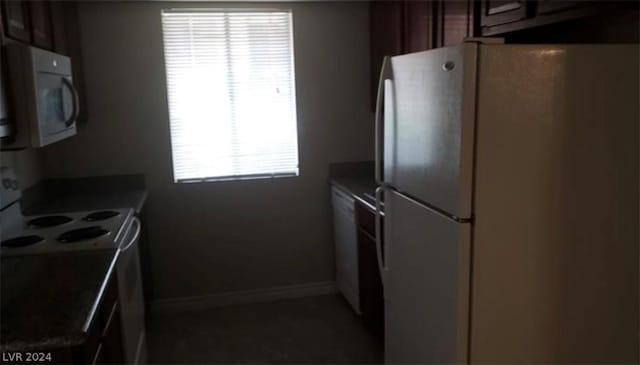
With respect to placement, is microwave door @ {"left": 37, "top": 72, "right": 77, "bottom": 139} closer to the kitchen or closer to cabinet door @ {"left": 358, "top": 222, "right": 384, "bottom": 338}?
the kitchen

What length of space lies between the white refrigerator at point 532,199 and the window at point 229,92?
192 centimetres

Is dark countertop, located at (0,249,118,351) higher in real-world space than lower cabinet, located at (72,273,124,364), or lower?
higher

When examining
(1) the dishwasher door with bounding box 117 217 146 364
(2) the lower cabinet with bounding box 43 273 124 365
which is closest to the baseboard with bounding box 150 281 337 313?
(1) the dishwasher door with bounding box 117 217 146 364

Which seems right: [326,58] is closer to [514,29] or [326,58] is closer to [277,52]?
[277,52]

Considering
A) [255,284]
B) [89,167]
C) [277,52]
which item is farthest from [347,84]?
[89,167]

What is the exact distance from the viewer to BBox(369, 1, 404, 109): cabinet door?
3096mm

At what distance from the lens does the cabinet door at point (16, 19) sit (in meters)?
1.95

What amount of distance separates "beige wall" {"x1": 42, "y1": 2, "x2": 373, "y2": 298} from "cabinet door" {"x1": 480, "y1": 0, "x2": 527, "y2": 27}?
61.9 inches

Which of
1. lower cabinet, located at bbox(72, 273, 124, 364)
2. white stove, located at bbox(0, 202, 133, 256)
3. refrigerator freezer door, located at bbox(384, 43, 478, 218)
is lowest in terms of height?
lower cabinet, located at bbox(72, 273, 124, 364)

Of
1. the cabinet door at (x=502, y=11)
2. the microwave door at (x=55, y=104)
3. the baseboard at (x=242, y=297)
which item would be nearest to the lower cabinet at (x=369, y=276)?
the baseboard at (x=242, y=297)

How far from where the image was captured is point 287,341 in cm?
323

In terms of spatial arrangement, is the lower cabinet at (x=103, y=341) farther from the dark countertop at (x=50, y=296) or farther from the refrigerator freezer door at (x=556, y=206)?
the refrigerator freezer door at (x=556, y=206)

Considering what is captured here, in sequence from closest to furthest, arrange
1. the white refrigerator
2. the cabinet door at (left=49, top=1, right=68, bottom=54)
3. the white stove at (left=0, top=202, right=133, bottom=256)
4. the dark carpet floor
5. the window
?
1. the white refrigerator
2. the white stove at (left=0, top=202, right=133, bottom=256)
3. the cabinet door at (left=49, top=1, right=68, bottom=54)
4. the dark carpet floor
5. the window

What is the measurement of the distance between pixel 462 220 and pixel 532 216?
23cm
